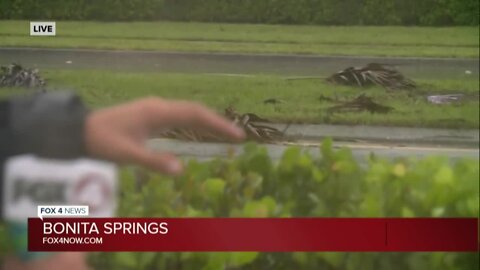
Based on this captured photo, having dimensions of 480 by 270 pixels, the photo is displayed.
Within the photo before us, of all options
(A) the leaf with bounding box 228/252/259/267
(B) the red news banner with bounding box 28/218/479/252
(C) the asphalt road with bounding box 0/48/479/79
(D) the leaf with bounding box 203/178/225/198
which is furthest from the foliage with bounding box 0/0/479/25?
(A) the leaf with bounding box 228/252/259/267

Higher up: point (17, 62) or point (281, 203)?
point (17, 62)

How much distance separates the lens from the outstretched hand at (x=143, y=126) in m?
2.77

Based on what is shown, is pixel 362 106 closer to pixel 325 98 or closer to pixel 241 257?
pixel 325 98

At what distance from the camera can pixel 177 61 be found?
9.16 feet

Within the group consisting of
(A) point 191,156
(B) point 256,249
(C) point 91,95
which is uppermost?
(C) point 91,95

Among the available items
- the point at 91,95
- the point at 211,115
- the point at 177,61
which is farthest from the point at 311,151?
the point at 91,95

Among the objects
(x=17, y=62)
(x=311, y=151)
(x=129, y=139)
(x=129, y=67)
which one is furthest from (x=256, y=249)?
(x=17, y=62)

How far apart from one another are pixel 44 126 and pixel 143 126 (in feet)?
1.17

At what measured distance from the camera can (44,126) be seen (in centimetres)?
275

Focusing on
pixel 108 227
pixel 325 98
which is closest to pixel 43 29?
pixel 108 227

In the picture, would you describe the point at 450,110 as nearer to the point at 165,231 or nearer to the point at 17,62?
the point at 165,231

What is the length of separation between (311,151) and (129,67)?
74cm

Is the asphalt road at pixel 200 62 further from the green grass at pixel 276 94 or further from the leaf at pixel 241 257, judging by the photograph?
the leaf at pixel 241 257

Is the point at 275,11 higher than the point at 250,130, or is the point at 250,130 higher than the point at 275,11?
the point at 275,11
